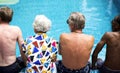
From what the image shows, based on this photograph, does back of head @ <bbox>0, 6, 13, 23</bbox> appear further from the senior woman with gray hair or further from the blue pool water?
the blue pool water

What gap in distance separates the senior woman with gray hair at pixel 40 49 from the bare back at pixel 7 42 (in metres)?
0.21

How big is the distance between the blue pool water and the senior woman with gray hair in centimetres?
245

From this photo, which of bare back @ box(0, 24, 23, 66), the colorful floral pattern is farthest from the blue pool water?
the colorful floral pattern

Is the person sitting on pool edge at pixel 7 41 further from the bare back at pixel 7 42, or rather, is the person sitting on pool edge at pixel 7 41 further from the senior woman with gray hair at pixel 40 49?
the senior woman with gray hair at pixel 40 49

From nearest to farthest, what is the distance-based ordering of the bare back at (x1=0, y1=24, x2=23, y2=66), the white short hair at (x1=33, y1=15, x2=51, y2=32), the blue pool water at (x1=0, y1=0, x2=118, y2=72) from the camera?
the white short hair at (x1=33, y1=15, x2=51, y2=32) < the bare back at (x1=0, y1=24, x2=23, y2=66) < the blue pool water at (x1=0, y1=0, x2=118, y2=72)

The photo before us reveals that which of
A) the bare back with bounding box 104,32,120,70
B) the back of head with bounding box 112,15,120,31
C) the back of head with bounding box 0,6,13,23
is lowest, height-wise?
the bare back with bounding box 104,32,120,70

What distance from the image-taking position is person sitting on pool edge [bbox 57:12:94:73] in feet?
11.4

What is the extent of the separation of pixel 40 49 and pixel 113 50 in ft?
3.01

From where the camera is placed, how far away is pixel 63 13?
722 centimetres

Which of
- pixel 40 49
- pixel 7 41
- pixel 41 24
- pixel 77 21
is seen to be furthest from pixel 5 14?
pixel 77 21

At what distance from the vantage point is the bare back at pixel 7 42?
3.59 m

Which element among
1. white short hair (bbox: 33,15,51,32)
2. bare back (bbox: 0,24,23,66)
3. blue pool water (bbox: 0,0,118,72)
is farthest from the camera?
blue pool water (bbox: 0,0,118,72)

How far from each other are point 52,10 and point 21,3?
3.43ft

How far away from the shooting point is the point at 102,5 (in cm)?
786
